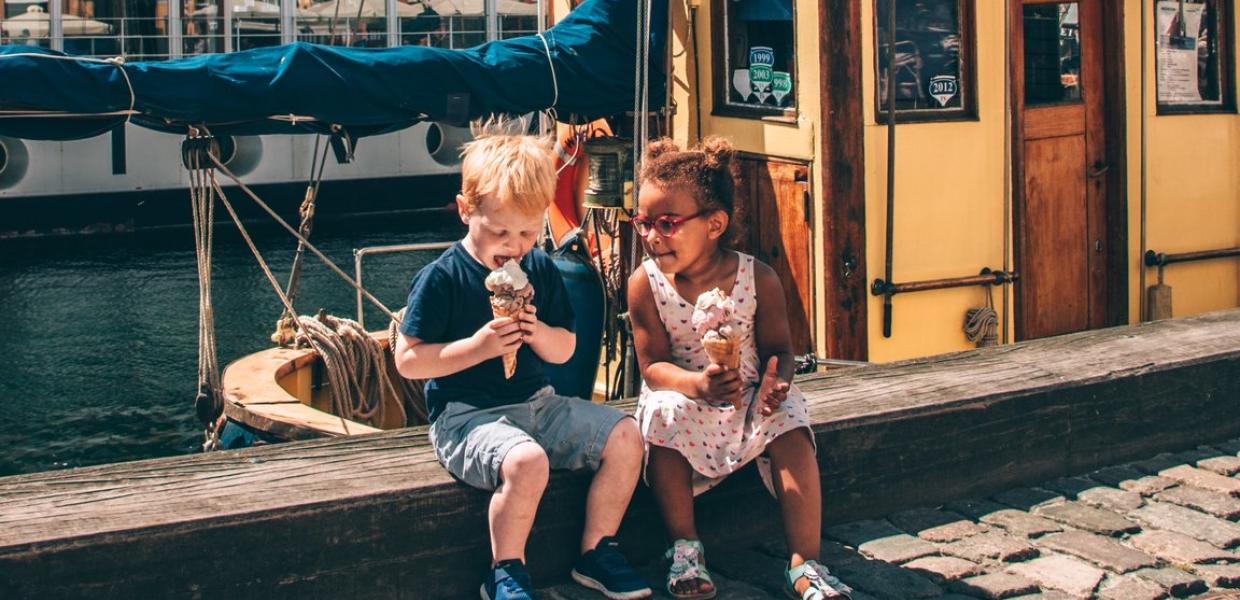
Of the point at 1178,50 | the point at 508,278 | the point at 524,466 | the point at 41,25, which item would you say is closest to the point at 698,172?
the point at 508,278

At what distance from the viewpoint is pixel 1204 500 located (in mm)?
5113

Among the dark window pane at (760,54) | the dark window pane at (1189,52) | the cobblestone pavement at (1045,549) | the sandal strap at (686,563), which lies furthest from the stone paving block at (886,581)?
the dark window pane at (1189,52)

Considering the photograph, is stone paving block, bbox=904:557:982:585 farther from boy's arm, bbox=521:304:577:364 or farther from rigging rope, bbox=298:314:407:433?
rigging rope, bbox=298:314:407:433

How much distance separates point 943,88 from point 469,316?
3.66m

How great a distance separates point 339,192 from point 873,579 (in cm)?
2165

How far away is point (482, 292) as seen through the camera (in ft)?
13.7

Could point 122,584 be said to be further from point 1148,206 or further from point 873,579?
point 1148,206

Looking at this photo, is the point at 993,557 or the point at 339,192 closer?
the point at 993,557

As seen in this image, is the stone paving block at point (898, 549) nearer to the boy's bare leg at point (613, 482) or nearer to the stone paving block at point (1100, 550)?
the stone paving block at point (1100, 550)

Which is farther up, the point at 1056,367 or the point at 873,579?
the point at 1056,367

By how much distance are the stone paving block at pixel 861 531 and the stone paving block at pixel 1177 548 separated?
73cm

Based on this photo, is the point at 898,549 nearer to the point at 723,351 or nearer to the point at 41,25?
the point at 723,351

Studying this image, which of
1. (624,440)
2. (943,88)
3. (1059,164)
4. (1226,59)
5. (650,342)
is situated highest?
(1226,59)

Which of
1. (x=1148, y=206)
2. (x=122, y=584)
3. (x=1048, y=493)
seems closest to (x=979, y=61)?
(x=1148, y=206)
